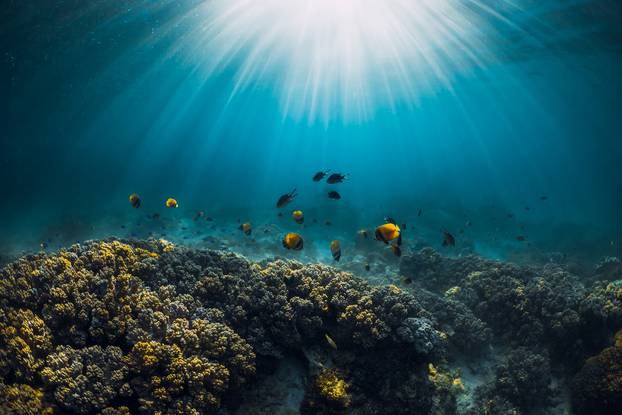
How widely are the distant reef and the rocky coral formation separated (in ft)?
0.07

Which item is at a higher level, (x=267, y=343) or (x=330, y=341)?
(x=267, y=343)

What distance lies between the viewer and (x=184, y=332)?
4.91 m

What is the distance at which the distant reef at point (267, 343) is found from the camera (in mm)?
4402

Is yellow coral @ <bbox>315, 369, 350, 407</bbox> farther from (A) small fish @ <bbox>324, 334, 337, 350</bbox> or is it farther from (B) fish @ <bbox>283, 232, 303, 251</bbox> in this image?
(B) fish @ <bbox>283, 232, 303, 251</bbox>

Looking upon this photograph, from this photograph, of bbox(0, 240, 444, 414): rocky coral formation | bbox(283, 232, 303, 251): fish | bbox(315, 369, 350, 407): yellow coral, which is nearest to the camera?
bbox(0, 240, 444, 414): rocky coral formation

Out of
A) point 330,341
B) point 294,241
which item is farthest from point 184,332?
point 294,241

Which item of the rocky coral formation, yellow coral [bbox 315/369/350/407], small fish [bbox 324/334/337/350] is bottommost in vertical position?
yellow coral [bbox 315/369/350/407]

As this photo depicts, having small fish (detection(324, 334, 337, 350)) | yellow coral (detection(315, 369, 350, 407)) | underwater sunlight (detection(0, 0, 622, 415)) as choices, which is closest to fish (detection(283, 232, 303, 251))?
underwater sunlight (detection(0, 0, 622, 415))

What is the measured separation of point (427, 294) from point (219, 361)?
7366 mm

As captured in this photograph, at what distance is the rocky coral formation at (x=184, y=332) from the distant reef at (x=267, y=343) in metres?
0.02

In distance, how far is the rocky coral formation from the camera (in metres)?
4.30

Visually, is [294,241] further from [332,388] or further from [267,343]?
[332,388]

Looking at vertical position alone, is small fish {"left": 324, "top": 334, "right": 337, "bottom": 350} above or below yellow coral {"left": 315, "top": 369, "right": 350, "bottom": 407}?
above

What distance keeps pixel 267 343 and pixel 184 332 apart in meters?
1.52
